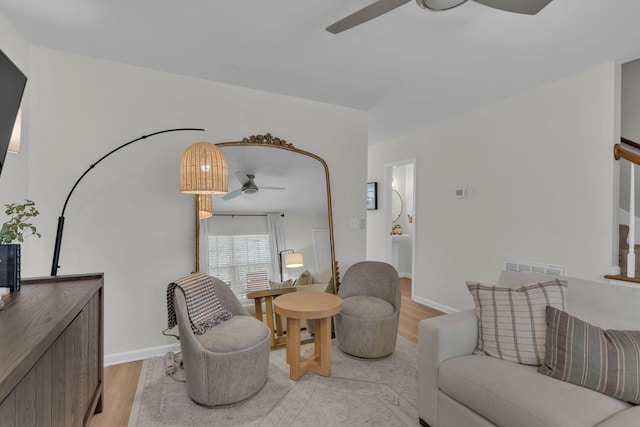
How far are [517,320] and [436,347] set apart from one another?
0.45 m

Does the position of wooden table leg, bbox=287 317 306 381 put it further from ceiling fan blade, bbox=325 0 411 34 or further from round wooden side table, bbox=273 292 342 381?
ceiling fan blade, bbox=325 0 411 34

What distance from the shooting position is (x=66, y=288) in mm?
1586

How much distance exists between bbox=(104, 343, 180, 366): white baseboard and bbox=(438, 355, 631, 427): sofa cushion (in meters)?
2.24

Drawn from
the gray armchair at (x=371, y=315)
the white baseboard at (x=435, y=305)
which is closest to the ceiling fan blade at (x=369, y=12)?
the gray armchair at (x=371, y=315)

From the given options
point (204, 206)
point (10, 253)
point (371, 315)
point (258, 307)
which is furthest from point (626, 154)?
point (10, 253)

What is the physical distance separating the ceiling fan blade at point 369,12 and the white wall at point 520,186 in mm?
2260

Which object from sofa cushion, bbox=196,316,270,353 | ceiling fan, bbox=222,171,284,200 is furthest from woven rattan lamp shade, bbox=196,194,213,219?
sofa cushion, bbox=196,316,270,353

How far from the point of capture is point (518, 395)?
4.41 feet

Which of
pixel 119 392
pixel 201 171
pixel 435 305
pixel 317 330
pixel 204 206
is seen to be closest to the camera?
pixel 119 392

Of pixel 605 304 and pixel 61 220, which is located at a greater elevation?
pixel 61 220

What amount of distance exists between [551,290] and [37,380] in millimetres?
2270

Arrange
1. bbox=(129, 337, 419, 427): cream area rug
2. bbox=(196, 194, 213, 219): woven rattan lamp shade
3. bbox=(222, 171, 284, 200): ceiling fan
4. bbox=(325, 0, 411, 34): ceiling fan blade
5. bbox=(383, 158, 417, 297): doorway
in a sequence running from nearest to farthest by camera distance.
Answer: bbox=(325, 0, 411, 34): ceiling fan blade → bbox=(129, 337, 419, 427): cream area rug → bbox=(196, 194, 213, 219): woven rattan lamp shade → bbox=(222, 171, 284, 200): ceiling fan → bbox=(383, 158, 417, 297): doorway

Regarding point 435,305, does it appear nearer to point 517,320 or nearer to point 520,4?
point 517,320

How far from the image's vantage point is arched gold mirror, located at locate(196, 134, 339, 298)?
285 centimetres
